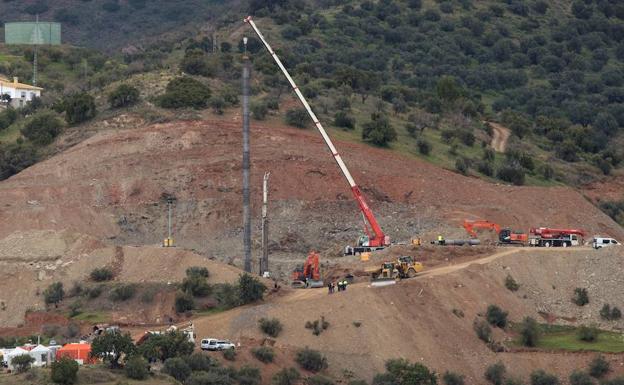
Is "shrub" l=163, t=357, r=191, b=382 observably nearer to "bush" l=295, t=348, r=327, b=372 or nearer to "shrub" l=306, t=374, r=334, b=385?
"shrub" l=306, t=374, r=334, b=385

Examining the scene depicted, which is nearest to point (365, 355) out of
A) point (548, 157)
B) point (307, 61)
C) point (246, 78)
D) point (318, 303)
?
point (318, 303)

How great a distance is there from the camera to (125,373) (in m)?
75.4

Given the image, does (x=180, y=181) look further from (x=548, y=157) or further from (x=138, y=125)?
(x=548, y=157)

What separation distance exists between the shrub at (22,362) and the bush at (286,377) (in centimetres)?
1063

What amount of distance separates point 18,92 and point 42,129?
21856 millimetres

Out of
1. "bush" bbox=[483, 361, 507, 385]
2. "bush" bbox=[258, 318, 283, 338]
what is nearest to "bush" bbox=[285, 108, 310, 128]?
"bush" bbox=[258, 318, 283, 338]

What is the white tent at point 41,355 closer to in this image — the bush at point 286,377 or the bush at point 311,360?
the bush at point 286,377

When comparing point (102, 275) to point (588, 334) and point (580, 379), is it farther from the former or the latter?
point (580, 379)

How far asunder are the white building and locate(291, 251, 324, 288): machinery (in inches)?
1724

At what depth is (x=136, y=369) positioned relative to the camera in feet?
246

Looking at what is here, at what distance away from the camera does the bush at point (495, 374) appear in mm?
84812

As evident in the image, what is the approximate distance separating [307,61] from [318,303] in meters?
65.8

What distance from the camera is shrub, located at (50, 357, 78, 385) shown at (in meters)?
72.1

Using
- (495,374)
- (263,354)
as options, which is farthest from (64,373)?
(495,374)
